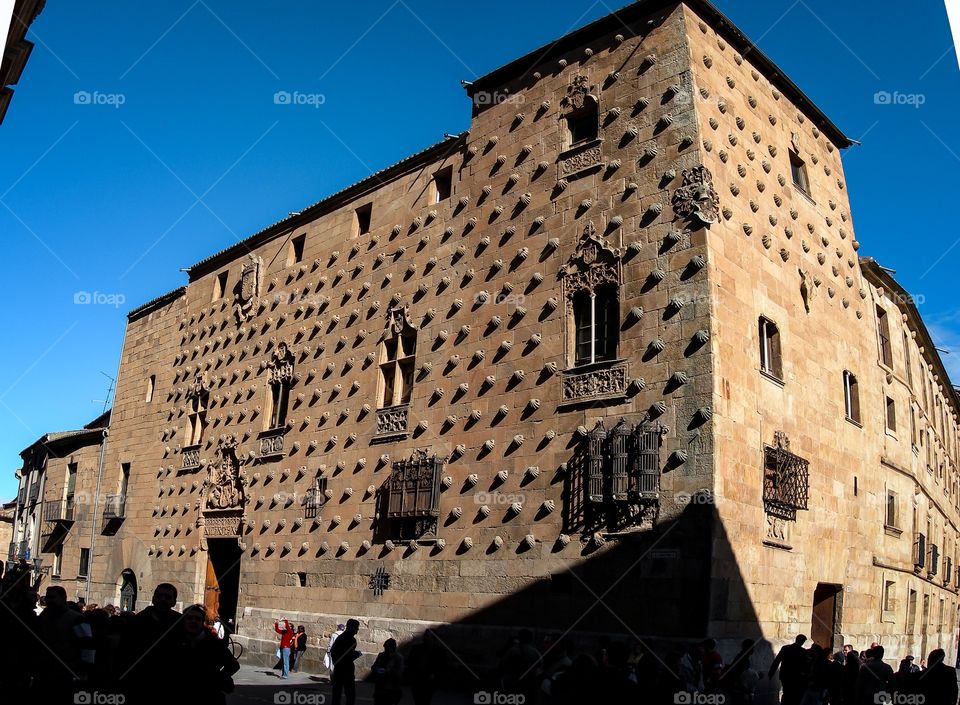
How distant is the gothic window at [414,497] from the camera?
619 inches

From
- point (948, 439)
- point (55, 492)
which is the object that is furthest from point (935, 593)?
point (55, 492)

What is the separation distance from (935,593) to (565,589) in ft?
38.7

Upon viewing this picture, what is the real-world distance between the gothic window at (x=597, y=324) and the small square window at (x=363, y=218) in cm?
734

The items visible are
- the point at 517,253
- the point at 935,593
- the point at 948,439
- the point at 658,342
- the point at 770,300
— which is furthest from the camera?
the point at 948,439

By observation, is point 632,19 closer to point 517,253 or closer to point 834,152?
point 517,253

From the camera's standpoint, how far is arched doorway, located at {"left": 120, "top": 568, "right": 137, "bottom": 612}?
2459cm

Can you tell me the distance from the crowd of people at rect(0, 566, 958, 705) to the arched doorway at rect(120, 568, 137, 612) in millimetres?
14690

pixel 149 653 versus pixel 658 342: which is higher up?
pixel 658 342

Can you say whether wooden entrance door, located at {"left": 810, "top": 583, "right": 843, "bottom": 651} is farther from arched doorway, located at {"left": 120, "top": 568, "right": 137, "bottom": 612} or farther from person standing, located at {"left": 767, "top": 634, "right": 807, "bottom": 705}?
arched doorway, located at {"left": 120, "top": 568, "right": 137, "bottom": 612}

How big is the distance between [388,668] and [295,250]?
14605 millimetres

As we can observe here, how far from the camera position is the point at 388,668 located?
31.6 feet

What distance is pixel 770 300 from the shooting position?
568 inches

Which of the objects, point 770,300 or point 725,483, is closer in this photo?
point 725,483

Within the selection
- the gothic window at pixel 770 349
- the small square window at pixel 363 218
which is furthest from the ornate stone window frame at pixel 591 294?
the small square window at pixel 363 218
